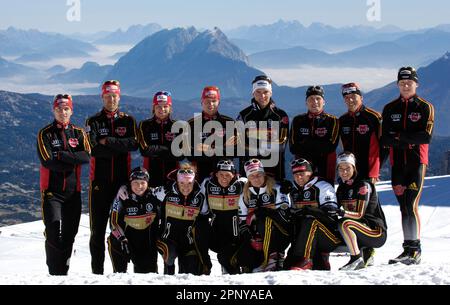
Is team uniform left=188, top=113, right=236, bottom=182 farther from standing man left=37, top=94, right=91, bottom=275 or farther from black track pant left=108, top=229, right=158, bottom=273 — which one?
standing man left=37, top=94, right=91, bottom=275

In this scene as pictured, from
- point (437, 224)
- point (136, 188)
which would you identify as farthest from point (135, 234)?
point (437, 224)

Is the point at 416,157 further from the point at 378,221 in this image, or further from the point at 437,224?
the point at 437,224

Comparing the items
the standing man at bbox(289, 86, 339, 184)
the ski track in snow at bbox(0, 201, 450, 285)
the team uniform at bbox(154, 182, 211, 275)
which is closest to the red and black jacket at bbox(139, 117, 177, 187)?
the team uniform at bbox(154, 182, 211, 275)

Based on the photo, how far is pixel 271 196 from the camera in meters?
9.90

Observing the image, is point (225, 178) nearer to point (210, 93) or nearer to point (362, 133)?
point (210, 93)

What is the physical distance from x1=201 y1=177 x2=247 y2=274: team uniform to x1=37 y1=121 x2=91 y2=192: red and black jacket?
2.21 m

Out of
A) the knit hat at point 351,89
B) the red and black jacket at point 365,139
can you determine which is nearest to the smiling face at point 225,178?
the red and black jacket at point 365,139

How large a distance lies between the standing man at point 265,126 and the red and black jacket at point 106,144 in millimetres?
2066

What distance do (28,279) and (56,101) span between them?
11.1ft

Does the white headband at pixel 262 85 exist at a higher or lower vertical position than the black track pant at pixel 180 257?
higher

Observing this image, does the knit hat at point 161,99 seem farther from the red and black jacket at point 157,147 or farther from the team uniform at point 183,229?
the team uniform at point 183,229

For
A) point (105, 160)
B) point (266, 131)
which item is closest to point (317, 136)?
point (266, 131)

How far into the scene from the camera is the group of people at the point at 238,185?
31.6 ft
